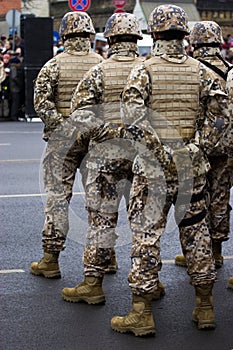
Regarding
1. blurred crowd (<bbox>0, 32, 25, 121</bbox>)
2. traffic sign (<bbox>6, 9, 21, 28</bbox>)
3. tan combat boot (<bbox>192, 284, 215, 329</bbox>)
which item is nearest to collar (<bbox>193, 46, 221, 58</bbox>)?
tan combat boot (<bbox>192, 284, 215, 329</bbox>)

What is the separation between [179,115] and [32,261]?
2661mm

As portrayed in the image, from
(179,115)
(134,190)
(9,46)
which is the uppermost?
(179,115)

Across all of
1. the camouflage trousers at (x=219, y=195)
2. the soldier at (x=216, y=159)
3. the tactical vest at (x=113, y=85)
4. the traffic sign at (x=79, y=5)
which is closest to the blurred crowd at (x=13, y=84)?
the traffic sign at (x=79, y=5)

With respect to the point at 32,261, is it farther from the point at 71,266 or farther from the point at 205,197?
the point at 205,197

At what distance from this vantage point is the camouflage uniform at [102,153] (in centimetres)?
Answer: 679

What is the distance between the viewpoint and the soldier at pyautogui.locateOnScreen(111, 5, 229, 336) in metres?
6.19

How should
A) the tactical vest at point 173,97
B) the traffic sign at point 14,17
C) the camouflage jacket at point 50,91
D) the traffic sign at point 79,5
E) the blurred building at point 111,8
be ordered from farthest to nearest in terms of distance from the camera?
the blurred building at point 111,8, the traffic sign at point 14,17, the traffic sign at point 79,5, the camouflage jacket at point 50,91, the tactical vest at point 173,97

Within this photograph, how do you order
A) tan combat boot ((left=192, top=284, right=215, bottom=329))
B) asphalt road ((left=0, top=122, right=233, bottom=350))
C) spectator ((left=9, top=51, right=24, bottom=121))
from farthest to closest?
spectator ((left=9, top=51, right=24, bottom=121))
tan combat boot ((left=192, top=284, right=215, bottom=329))
asphalt road ((left=0, top=122, right=233, bottom=350))

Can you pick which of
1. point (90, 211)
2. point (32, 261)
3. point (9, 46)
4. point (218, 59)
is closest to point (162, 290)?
point (90, 211)

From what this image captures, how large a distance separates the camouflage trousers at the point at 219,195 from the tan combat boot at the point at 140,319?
2.02m

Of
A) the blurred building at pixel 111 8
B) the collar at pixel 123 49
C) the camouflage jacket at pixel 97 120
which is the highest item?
the collar at pixel 123 49

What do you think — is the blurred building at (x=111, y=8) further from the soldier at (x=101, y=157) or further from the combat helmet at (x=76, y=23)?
the soldier at (x=101, y=157)

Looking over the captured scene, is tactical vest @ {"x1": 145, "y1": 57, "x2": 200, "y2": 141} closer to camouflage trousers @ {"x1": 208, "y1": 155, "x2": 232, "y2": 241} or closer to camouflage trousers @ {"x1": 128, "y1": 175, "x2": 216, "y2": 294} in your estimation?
camouflage trousers @ {"x1": 128, "y1": 175, "x2": 216, "y2": 294}

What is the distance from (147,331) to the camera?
20.4 feet
